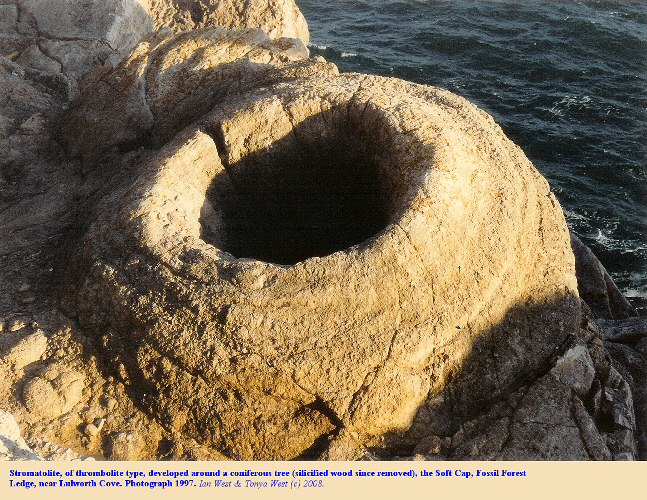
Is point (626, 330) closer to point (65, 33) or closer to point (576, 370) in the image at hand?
point (576, 370)

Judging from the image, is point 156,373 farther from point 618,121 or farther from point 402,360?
point 618,121

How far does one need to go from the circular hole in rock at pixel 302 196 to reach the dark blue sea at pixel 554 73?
7.56 metres

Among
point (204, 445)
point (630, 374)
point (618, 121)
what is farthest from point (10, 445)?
point (618, 121)

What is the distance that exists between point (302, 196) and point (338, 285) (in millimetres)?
2525

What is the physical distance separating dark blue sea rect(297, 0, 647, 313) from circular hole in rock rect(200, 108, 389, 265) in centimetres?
756

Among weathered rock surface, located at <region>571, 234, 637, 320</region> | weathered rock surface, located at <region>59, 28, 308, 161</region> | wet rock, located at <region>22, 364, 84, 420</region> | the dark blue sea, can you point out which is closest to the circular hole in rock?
weathered rock surface, located at <region>59, 28, 308, 161</region>

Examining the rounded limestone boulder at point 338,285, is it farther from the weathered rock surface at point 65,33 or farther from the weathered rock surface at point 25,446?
the weathered rock surface at point 65,33

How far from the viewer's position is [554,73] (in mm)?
18625

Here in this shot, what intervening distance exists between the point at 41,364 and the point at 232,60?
17.4ft

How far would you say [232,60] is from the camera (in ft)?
30.9

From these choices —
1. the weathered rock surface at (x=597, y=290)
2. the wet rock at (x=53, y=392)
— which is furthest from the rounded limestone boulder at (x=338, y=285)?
the weathered rock surface at (x=597, y=290)

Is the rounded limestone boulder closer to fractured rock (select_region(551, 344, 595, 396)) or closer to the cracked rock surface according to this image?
the cracked rock surface

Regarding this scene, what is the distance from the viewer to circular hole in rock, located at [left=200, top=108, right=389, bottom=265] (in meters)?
7.47
